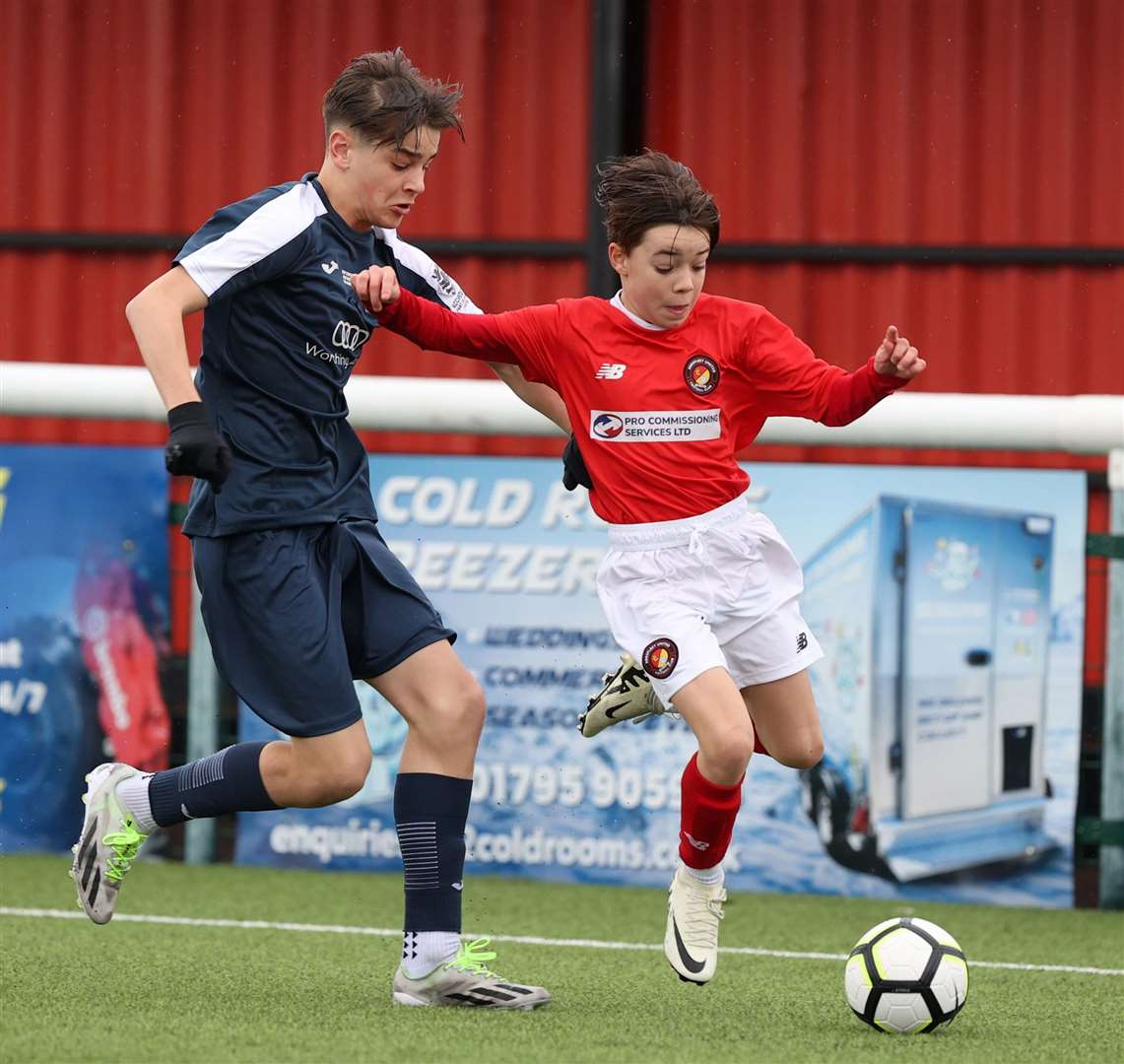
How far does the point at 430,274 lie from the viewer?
15.5 feet

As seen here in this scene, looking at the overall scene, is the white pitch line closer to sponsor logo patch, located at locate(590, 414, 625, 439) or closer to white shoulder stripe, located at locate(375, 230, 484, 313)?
sponsor logo patch, located at locate(590, 414, 625, 439)

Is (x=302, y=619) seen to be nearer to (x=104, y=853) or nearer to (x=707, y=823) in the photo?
(x=104, y=853)

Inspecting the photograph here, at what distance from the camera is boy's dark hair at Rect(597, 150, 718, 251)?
4453mm

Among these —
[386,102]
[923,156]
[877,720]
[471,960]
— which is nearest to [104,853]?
[471,960]

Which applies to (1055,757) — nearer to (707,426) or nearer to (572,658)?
(572,658)

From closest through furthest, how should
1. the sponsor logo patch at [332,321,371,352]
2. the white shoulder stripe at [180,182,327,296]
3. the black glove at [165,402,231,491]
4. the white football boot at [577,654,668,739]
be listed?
the black glove at [165,402,231,491] < the white shoulder stripe at [180,182,327,296] < the sponsor logo patch at [332,321,371,352] < the white football boot at [577,654,668,739]

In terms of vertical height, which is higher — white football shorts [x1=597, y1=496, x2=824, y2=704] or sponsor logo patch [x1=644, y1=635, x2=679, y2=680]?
white football shorts [x1=597, y1=496, x2=824, y2=704]

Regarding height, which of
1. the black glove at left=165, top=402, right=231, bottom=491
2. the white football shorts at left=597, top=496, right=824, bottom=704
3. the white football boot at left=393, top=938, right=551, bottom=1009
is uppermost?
the black glove at left=165, top=402, right=231, bottom=491

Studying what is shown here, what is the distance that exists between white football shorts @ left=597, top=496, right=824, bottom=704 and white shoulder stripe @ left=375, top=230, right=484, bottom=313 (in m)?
0.69

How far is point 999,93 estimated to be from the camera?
998cm

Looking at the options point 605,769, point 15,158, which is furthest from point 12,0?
point 605,769

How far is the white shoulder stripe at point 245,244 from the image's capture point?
4.13m

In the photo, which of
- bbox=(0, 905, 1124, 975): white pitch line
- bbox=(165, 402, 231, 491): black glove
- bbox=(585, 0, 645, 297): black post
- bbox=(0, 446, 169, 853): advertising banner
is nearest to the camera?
bbox=(165, 402, 231, 491): black glove

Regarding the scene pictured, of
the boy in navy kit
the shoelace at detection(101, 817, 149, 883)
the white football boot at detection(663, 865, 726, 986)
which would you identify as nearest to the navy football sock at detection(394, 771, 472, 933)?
the boy in navy kit
